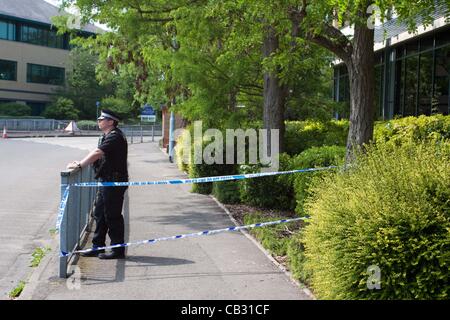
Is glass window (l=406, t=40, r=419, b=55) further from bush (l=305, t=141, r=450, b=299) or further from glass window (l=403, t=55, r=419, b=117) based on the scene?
bush (l=305, t=141, r=450, b=299)

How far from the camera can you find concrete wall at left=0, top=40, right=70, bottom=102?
2579 inches

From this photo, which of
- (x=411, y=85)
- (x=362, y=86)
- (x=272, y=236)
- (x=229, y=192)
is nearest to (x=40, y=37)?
(x=411, y=85)

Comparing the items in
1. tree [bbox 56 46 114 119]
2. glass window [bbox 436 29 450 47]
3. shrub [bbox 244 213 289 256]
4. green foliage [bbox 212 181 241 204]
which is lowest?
shrub [bbox 244 213 289 256]

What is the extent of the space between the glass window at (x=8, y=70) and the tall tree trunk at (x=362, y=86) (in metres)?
62.1

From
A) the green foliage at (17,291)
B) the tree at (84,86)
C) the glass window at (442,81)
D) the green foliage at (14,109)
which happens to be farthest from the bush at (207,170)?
the tree at (84,86)

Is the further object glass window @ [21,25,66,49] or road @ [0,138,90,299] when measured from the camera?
glass window @ [21,25,66,49]

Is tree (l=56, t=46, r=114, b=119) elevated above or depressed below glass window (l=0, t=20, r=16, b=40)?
below

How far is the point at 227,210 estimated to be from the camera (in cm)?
1179

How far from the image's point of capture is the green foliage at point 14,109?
60.8 metres

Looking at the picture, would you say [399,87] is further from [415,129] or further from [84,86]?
[84,86]

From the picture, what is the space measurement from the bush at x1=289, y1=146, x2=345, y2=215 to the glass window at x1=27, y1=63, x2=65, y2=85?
62.1 m

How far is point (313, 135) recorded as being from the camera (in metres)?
16.0

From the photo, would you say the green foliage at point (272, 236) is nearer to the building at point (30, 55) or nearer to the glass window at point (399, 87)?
the glass window at point (399, 87)

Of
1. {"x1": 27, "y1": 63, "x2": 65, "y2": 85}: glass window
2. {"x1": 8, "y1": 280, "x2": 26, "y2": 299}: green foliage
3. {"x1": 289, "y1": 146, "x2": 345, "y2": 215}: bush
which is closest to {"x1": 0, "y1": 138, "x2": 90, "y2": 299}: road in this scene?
{"x1": 8, "y1": 280, "x2": 26, "y2": 299}: green foliage
